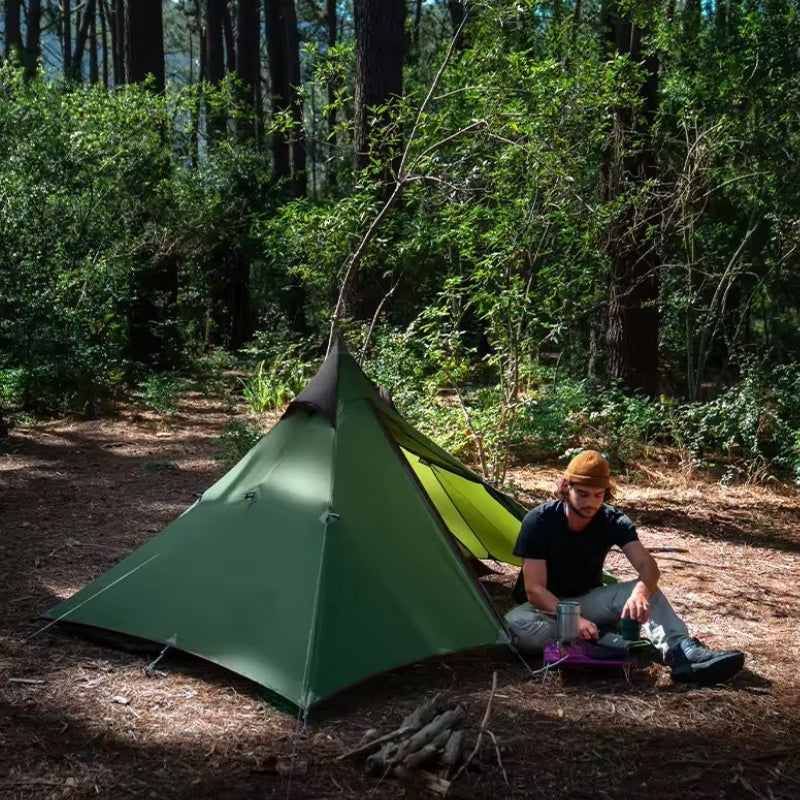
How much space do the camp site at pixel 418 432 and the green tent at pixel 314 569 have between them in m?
0.02

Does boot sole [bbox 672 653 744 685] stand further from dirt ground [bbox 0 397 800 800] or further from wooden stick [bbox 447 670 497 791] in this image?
wooden stick [bbox 447 670 497 791]

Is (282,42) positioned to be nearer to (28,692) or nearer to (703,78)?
(703,78)

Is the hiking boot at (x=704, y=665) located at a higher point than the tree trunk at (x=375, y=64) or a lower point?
lower

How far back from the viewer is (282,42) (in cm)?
2208

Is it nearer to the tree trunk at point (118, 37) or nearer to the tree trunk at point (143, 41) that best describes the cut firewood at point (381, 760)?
the tree trunk at point (143, 41)

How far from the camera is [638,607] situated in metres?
4.37

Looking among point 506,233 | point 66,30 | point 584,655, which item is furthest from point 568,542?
point 66,30

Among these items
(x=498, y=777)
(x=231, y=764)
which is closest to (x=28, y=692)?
(x=231, y=764)

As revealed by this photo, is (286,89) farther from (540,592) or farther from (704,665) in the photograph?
(704,665)

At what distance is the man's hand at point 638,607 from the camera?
4363 mm

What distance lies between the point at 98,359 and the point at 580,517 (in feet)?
25.9

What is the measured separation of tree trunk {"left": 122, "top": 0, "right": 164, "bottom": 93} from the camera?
1516cm

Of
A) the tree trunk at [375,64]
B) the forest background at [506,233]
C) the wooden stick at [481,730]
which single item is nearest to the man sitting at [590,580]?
the wooden stick at [481,730]

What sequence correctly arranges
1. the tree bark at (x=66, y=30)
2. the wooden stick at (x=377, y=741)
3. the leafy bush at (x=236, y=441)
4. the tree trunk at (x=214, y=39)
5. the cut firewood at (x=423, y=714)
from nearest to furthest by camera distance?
the wooden stick at (x=377, y=741), the cut firewood at (x=423, y=714), the leafy bush at (x=236, y=441), the tree trunk at (x=214, y=39), the tree bark at (x=66, y=30)
